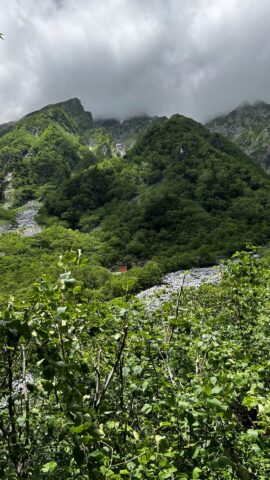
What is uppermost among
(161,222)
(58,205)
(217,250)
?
(58,205)

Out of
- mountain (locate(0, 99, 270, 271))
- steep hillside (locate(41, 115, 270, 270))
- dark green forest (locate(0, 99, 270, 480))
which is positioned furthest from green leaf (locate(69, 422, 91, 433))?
steep hillside (locate(41, 115, 270, 270))

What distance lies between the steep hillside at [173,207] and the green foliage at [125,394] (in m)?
111

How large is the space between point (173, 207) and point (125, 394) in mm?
153319

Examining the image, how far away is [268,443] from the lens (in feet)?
13.3

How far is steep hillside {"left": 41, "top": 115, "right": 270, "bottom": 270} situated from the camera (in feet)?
439

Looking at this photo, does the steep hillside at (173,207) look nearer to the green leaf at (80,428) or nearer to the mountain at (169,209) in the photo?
the mountain at (169,209)

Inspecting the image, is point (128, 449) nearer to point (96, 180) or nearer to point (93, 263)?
point (93, 263)

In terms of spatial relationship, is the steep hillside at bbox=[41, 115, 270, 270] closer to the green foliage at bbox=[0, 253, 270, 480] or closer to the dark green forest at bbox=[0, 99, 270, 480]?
the dark green forest at bbox=[0, 99, 270, 480]

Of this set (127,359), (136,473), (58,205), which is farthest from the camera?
(58,205)

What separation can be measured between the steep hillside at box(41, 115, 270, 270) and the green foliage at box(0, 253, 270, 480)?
111 metres

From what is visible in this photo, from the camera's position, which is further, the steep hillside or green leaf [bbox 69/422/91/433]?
the steep hillside

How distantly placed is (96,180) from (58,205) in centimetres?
2230

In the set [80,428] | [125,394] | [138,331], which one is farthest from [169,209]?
[80,428]

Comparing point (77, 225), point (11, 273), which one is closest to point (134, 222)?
point (77, 225)
